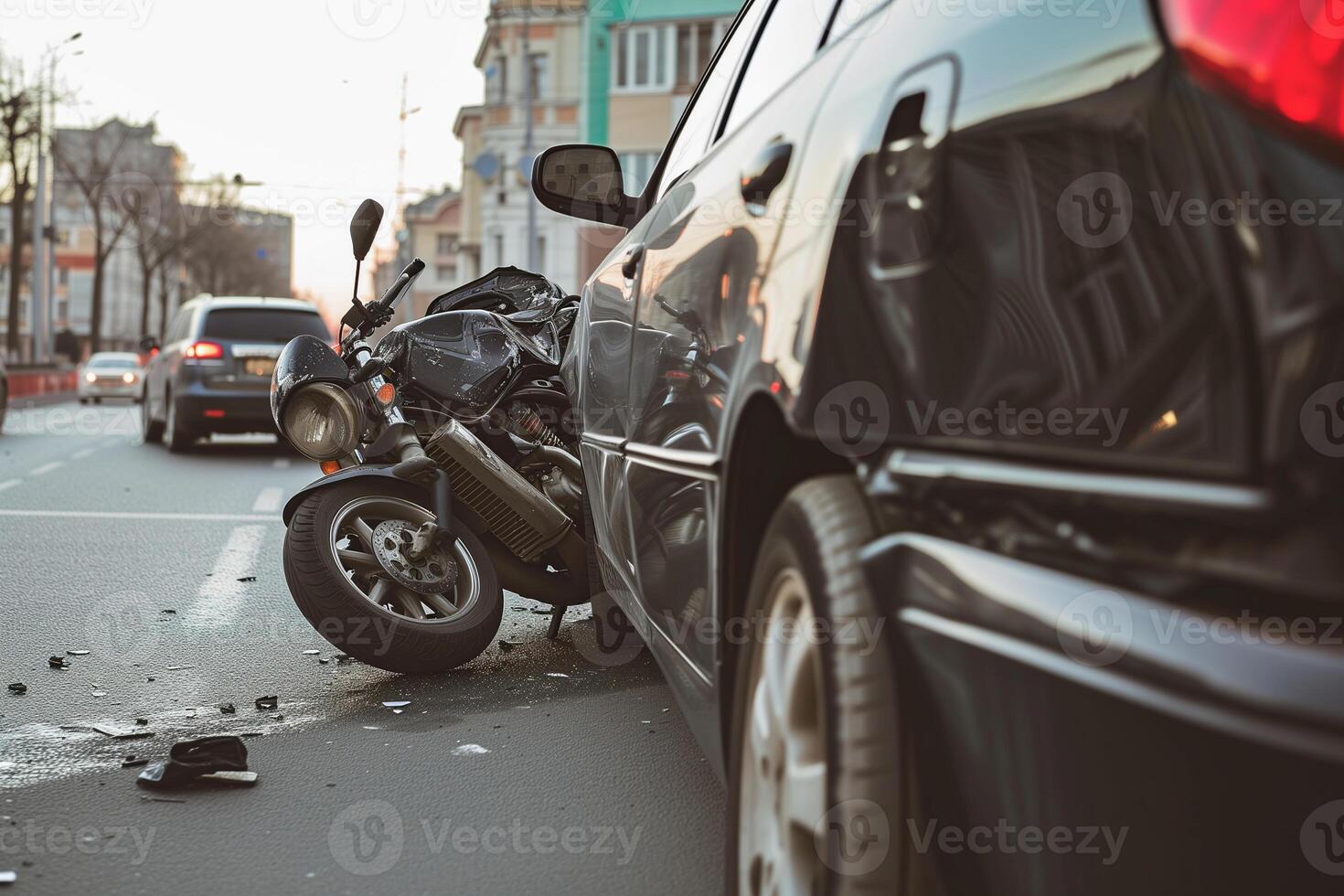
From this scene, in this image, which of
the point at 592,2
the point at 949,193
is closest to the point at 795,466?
the point at 949,193

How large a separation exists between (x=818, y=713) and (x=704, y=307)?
94 cm

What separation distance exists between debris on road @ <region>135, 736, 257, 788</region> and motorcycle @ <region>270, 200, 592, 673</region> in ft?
2.69

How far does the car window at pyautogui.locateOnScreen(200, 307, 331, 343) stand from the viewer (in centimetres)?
1591

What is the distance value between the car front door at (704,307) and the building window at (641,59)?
139 ft

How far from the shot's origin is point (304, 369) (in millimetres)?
4910

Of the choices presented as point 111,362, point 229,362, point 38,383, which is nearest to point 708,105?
point 229,362

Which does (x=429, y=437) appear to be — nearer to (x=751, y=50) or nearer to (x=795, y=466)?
(x=751, y=50)

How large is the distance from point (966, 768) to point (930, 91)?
0.76 m

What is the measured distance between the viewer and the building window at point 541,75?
50.4 meters

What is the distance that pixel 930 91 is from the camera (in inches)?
67.7

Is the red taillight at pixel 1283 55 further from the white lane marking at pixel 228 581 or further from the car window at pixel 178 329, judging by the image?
the car window at pixel 178 329

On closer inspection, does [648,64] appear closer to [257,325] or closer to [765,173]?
[257,325]

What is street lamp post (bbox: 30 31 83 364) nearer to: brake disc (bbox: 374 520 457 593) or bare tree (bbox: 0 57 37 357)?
bare tree (bbox: 0 57 37 357)

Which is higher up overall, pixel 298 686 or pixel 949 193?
pixel 949 193
